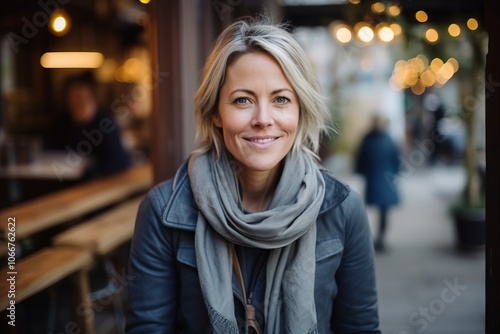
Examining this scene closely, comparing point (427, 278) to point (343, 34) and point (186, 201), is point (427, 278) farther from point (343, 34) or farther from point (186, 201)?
point (186, 201)

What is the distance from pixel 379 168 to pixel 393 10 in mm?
3770

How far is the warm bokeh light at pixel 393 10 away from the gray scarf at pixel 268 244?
2.61 m

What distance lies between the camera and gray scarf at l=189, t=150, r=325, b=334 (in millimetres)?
1867

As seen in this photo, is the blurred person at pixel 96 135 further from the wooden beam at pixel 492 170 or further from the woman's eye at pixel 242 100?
the wooden beam at pixel 492 170

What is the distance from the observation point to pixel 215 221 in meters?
1.89

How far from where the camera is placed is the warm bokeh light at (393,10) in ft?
13.6

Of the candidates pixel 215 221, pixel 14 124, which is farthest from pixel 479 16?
pixel 14 124

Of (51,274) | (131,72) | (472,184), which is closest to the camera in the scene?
(51,274)

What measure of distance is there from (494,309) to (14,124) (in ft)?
31.8

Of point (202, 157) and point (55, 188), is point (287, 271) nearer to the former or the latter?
point (202, 157)

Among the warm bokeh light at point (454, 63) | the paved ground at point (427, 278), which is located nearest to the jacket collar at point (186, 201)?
the paved ground at point (427, 278)

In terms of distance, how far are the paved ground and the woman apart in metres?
3.07

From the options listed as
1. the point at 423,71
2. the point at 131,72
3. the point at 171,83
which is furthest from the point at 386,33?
the point at 131,72

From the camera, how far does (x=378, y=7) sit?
14.3 feet
